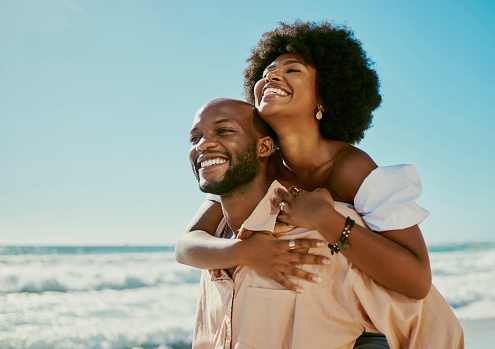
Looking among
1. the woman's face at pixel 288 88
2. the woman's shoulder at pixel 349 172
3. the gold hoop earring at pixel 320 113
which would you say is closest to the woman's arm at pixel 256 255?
the woman's shoulder at pixel 349 172

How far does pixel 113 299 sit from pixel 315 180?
1099 centimetres

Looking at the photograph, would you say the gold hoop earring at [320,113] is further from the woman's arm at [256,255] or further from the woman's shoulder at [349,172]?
the woman's arm at [256,255]

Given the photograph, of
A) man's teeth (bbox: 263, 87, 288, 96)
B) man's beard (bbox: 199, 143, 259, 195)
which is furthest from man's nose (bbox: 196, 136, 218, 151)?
man's teeth (bbox: 263, 87, 288, 96)

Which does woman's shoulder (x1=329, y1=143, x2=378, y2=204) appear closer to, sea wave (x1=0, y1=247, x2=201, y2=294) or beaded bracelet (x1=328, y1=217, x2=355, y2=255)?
beaded bracelet (x1=328, y1=217, x2=355, y2=255)

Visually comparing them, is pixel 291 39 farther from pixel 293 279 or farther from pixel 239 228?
pixel 293 279

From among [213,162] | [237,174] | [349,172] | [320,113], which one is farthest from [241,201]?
[320,113]

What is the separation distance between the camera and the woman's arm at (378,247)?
7.89ft

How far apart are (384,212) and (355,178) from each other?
0.26 meters

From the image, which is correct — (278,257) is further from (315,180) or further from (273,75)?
(273,75)

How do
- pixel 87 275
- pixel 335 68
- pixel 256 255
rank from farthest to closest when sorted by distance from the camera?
pixel 87 275 < pixel 335 68 < pixel 256 255

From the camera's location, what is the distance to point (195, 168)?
3.00m

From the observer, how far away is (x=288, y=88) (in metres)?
2.96

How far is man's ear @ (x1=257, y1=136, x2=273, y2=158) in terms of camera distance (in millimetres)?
3031

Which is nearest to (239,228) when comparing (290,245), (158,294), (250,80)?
(290,245)
